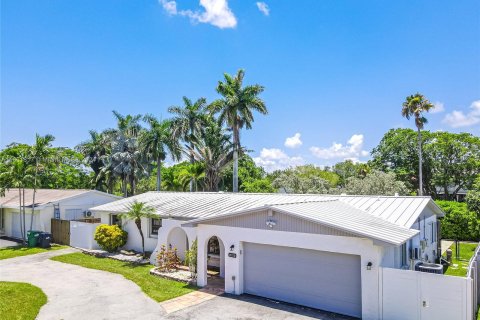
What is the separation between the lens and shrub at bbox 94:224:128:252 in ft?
67.9

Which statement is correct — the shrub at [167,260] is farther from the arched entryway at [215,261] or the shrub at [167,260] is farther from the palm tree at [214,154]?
the palm tree at [214,154]

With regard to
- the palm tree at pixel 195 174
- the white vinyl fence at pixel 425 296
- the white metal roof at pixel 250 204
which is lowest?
the white vinyl fence at pixel 425 296

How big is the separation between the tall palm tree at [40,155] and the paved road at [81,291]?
731 centimetres

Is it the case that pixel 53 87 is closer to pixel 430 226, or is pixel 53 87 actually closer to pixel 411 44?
pixel 411 44

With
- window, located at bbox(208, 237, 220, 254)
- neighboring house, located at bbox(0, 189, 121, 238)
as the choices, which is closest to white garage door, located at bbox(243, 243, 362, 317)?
window, located at bbox(208, 237, 220, 254)

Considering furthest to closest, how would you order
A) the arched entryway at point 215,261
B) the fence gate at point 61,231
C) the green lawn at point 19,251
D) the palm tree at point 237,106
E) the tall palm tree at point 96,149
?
the tall palm tree at point 96,149 < the palm tree at point 237,106 < the fence gate at point 61,231 < the green lawn at point 19,251 < the arched entryway at point 215,261

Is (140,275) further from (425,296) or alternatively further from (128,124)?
(128,124)

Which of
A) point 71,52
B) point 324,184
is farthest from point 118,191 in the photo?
point 71,52

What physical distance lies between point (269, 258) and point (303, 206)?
2456mm

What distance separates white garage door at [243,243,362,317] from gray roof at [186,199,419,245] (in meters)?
1.13

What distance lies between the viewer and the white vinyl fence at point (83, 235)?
22.2 metres

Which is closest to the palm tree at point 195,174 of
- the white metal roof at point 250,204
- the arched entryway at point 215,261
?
the white metal roof at point 250,204

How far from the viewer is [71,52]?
20.0m

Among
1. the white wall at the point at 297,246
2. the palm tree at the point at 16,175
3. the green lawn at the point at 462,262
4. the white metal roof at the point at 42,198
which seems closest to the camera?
the white wall at the point at 297,246
